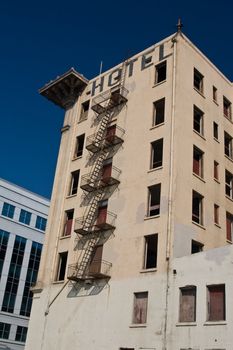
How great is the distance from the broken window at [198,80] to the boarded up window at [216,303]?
19.7 meters

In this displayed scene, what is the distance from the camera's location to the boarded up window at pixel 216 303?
2789 centimetres

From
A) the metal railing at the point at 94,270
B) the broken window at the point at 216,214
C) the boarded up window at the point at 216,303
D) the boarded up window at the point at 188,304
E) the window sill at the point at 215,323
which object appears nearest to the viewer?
the window sill at the point at 215,323

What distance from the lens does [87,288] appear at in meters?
35.8

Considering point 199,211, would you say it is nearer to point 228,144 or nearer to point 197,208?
point 197,208

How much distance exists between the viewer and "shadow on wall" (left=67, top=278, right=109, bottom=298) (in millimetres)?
34953

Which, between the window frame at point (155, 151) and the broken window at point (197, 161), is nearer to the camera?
the window frame at point (155, 151)

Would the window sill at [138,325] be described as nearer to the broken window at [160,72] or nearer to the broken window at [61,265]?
the broken window at [61,265]

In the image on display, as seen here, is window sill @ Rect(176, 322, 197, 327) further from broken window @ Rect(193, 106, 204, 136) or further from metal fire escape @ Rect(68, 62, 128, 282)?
broken window @ Rect(193, 106, 204, 136)

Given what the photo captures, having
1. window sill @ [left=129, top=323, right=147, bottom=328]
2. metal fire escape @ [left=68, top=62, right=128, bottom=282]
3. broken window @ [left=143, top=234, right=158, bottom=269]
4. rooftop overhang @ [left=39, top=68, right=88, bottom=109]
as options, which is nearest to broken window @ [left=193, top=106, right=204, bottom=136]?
metal fire escape @ [left=68, top=62, right=128, bottom=282]

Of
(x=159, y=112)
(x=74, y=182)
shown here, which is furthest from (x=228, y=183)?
(x=74, y=182)

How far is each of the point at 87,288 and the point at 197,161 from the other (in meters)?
13.9

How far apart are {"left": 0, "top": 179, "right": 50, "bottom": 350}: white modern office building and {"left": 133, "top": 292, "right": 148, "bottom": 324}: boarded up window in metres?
50.4

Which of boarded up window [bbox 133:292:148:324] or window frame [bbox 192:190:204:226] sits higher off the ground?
window frame [bbox 192:190:204:226]

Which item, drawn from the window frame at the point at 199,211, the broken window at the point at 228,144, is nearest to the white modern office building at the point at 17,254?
the broken window at the point at 228,144
